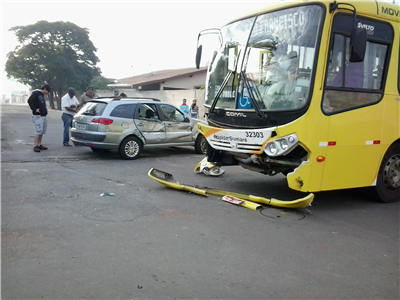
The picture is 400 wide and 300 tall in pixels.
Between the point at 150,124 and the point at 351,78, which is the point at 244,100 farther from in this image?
the point at 150,124

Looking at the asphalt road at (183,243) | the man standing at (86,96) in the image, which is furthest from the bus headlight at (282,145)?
the man standing at (86,96)

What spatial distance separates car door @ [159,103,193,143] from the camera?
36.3 feet

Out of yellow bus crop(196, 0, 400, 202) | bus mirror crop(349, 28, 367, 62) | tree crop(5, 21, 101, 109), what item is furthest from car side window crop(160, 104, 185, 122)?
tree crop(5, 21, 101, 109)

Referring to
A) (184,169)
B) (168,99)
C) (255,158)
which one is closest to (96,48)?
(168,99)

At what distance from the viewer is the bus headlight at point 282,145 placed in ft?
18.3

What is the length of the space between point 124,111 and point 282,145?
5.77 meters

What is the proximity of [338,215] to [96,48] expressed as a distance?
164 ft

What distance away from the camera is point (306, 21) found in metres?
5.61

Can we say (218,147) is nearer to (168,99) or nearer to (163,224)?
(163,224)

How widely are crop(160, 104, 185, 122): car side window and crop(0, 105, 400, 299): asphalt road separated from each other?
3690mm

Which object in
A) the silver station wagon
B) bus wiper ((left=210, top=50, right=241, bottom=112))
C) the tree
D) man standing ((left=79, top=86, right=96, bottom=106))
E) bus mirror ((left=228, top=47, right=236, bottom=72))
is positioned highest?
the tree

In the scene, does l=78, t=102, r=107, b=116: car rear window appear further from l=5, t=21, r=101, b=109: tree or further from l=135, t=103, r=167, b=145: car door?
l=5, t=21, r=101, b=109: tree

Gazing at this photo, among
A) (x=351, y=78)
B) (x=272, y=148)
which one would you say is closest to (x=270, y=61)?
(x=351, y=78)

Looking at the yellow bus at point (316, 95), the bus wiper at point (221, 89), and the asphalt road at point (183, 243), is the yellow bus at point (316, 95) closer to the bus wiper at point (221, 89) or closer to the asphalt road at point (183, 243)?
the bus wiper at point (221, 89)
